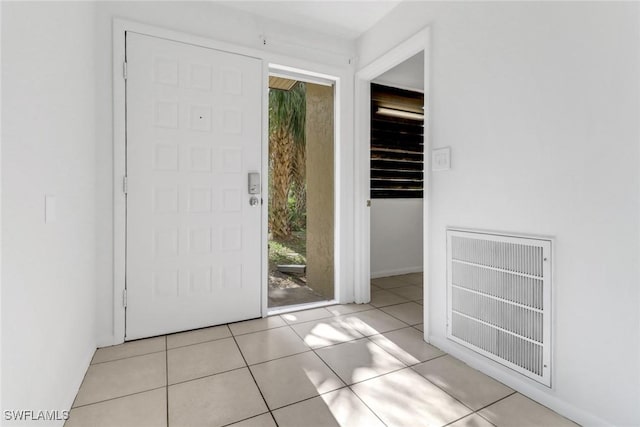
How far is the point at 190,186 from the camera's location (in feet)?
7.69

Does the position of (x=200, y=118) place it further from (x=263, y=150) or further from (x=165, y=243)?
(x=165, y=243)

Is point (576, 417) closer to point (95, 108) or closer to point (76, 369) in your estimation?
point (76, 369)

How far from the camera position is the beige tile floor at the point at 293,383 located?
55.8 inches

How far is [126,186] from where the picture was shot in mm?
2166

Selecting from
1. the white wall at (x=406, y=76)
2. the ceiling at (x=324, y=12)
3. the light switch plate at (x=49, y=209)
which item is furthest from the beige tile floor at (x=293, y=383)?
the white wall at (x=406, y=76)

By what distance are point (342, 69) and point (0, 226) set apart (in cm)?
268

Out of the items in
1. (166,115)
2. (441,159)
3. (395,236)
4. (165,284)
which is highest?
(166,115)

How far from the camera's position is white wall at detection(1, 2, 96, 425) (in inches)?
38.0

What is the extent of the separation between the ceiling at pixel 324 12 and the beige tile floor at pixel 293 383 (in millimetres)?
2490

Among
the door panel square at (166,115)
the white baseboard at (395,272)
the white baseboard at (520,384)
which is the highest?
the door panel square at (166,115)

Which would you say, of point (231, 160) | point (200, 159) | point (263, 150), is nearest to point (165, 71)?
point (200, 159)

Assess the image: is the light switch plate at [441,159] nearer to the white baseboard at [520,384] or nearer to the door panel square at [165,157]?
the white baseboard at [520,384]

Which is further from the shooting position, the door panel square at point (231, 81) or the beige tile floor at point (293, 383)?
the door panel square at point (231, 81)

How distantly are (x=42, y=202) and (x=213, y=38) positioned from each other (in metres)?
1.79
